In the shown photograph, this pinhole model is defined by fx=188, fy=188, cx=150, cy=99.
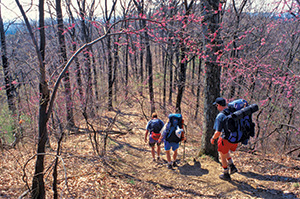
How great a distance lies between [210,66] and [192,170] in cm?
296

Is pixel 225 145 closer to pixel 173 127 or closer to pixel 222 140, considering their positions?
pixel 222 140

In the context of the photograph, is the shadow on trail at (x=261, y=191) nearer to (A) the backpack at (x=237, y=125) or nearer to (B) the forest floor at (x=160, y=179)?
(B) the forest floor at (x=160, y=179)

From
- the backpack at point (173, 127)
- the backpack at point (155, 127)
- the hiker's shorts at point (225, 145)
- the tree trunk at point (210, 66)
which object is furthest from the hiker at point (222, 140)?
the backpack at point (155, 127)

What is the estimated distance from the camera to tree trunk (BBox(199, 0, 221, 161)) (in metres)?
5.12

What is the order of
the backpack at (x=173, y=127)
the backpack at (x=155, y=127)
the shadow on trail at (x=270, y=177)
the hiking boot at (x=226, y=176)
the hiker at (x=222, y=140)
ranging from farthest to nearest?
the backpack at (x=155, y=127) → the backpack at (x=173, y=127) → the shadow on trail at (x=270, y=177) → the hiking boot at (x=226, y=176) → the hiker at (x=222, y=140)

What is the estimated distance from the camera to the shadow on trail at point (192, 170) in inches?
199

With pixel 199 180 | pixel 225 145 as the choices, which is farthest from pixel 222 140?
pixel 199 180

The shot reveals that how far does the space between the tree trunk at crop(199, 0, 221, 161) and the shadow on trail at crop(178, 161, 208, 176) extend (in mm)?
549

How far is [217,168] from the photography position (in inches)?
201

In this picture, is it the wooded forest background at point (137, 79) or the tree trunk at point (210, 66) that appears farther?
the tree trunk at point (210, 66)

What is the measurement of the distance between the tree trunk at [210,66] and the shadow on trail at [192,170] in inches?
21.6

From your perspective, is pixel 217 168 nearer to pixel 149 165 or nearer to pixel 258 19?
pixel 149 165

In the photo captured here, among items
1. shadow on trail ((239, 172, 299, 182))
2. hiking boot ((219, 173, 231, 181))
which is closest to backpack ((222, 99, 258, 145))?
hiking boot ((219, 173, 231, 181))

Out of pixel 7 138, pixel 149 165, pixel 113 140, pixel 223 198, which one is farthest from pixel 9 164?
pixel 223 198
